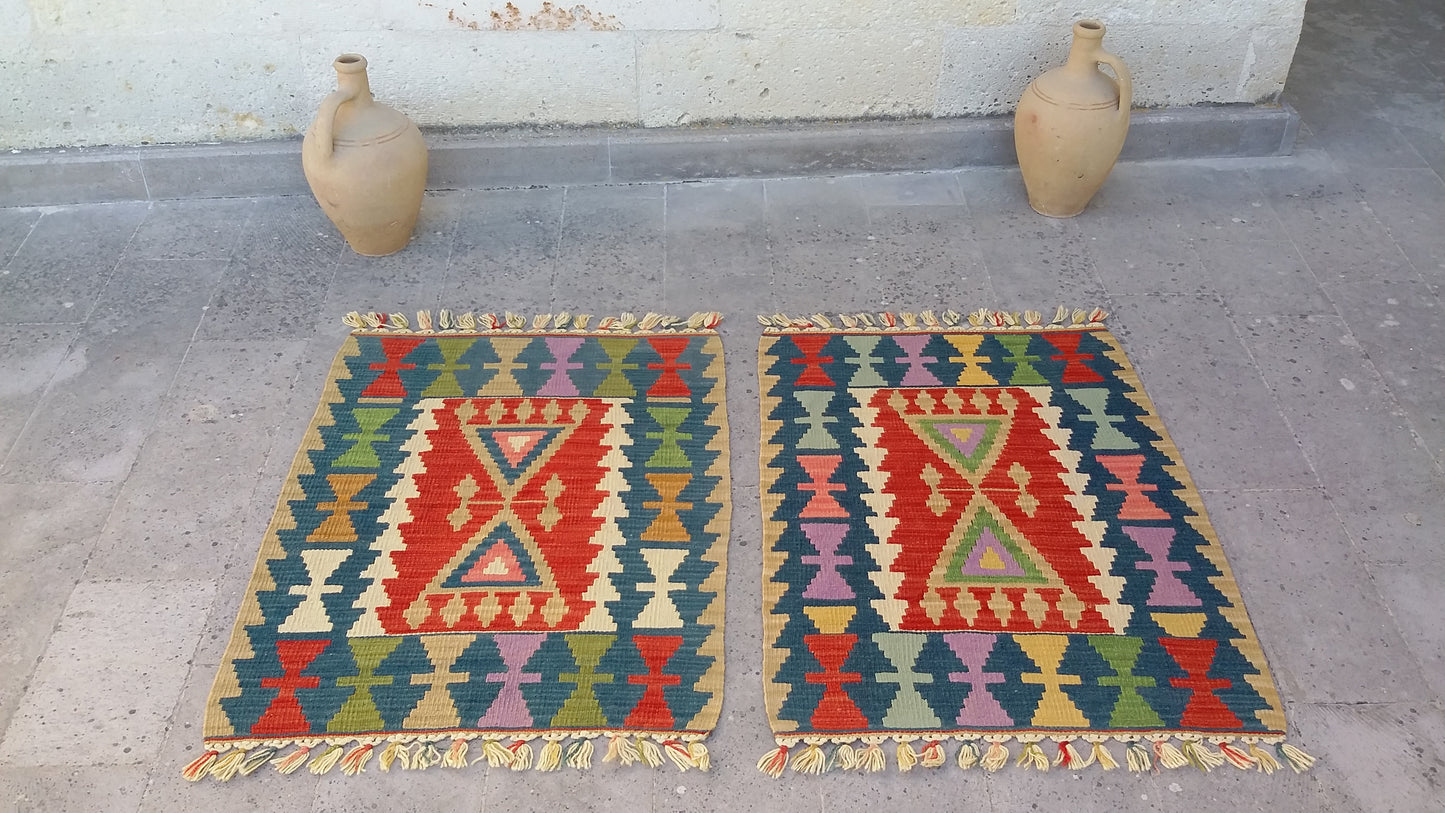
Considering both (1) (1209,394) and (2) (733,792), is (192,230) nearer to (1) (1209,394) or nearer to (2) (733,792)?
(2) (733,792)

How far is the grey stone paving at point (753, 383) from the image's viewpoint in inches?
86.9

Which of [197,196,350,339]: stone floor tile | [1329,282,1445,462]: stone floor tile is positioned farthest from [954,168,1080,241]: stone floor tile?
[197,196,350,339]: stone floor tile

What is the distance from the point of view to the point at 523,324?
329 centimetres

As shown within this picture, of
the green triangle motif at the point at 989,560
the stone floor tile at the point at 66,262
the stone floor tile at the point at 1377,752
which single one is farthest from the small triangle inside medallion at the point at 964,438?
the stone floor tile at the point at 66,262

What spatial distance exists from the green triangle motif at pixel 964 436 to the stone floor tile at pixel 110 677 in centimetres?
183

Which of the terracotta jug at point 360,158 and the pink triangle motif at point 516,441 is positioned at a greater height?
the terracotta jug at point 360,158

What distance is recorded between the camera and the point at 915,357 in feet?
10.4

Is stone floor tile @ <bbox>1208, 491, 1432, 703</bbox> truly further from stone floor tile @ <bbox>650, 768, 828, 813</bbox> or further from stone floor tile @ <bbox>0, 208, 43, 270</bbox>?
stone floor tile @ <bbox>0, 208, 43, 270</bbox>

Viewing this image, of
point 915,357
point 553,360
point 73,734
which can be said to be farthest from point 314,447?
point 915,357

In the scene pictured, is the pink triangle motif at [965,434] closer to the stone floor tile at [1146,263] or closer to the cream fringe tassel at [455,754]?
the stone floor tile at [1146,263]

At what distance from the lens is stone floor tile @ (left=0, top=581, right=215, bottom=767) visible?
225 cm

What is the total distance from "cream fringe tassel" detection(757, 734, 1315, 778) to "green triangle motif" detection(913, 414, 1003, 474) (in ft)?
2.56

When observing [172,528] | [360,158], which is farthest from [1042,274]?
[172,528]

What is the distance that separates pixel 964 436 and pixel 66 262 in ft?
9.45
